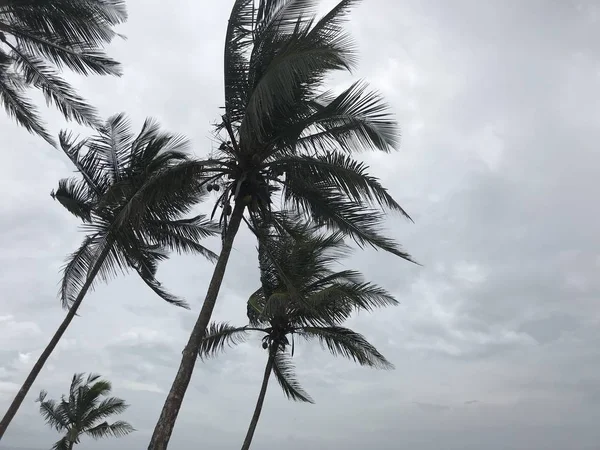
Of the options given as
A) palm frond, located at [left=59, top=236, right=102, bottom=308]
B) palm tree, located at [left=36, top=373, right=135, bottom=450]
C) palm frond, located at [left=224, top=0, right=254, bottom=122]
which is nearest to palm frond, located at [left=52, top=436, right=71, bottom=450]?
palm tree, located at [left=36, top=373, right=135, bottom=450]

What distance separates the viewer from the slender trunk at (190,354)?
8664 mm

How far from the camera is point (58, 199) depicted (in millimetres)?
14727

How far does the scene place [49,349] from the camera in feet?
45.1

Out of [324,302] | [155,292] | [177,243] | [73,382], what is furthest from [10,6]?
[73,382]

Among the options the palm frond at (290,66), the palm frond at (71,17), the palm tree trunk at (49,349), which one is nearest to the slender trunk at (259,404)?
the palm tree trunk at (49,349)

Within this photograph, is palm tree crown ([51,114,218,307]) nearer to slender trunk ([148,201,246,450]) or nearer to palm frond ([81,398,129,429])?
slender trunk ([148,201,246,450])

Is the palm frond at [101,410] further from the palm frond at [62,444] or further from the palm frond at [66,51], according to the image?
the palm frond at [66,51]

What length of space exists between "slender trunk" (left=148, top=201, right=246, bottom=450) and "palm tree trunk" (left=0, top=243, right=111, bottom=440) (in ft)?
16.6

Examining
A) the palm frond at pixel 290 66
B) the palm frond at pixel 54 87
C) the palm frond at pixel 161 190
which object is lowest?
the palm frond at pixel 161 190

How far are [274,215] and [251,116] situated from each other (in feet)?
8.25

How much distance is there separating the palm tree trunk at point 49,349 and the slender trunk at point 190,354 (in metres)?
5.06

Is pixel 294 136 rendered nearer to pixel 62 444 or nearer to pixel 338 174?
pixel 338 174

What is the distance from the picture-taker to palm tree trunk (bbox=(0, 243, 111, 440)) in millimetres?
12969

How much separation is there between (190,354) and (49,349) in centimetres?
624
